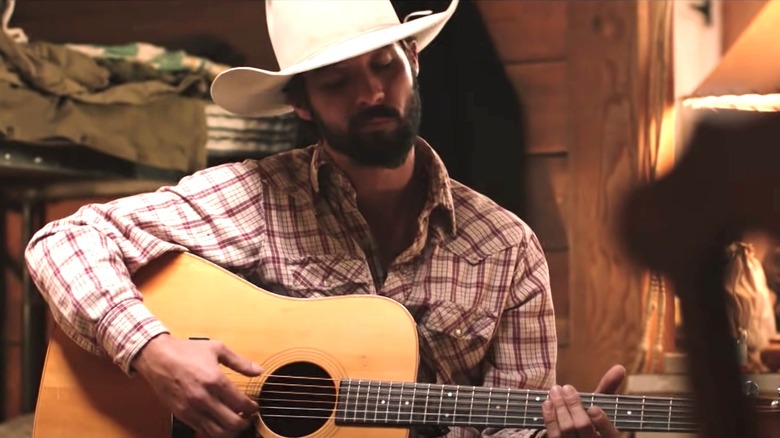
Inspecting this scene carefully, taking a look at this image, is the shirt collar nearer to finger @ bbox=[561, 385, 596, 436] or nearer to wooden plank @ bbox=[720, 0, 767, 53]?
finger @ bbox=[561, 385, 596, 436]

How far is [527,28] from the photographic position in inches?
49.1

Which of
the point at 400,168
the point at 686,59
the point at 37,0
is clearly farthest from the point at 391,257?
the point at 37,0

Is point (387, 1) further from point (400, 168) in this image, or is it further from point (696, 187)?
point (696, 187)

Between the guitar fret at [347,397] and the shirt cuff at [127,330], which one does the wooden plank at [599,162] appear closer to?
the guitar fret at [347,397]

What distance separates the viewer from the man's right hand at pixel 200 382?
1.01 meters

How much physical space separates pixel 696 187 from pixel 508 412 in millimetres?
698

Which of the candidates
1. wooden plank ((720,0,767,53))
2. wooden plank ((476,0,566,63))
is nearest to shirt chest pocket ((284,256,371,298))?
wooden plank ((476,0,566,63))

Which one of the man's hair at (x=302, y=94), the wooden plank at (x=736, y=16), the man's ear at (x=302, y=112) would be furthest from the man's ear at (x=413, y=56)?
the wooden plank at (x=736, y=16)

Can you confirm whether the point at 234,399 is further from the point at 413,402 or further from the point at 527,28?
the point at 527,28

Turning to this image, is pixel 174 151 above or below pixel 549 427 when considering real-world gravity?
above

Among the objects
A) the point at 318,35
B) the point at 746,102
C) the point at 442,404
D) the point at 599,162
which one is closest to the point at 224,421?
the point at 442,404

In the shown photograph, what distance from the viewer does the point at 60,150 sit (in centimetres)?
151

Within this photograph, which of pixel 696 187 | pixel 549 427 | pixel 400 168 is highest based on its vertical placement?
pixel 696 187

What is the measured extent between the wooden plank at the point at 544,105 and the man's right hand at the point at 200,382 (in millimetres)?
476
